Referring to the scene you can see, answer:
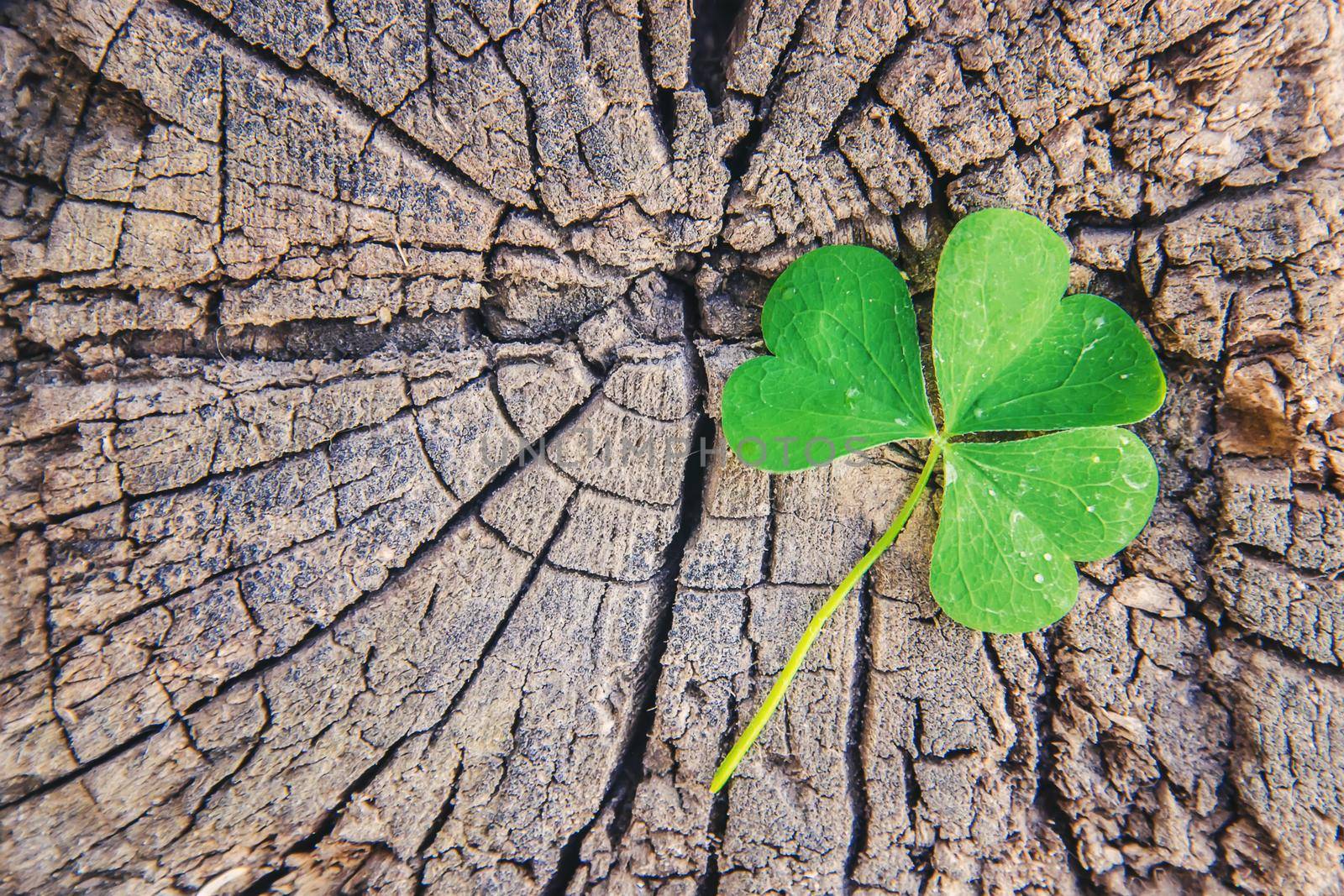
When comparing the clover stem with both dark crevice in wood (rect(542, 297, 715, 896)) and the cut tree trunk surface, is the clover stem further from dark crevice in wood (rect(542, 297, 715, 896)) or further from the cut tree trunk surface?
dark crevice in wood (rect(542, 297, 715, 896))

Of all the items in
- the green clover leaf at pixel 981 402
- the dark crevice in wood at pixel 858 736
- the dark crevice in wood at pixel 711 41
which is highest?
the dark crevice in wood at pixel 711 41

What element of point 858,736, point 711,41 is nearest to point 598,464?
point 858,736

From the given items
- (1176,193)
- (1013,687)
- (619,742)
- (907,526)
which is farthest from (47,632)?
(1176,193)

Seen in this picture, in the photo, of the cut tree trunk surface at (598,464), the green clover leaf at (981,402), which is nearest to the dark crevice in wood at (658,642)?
the cut tree trunk surface at (598,464)

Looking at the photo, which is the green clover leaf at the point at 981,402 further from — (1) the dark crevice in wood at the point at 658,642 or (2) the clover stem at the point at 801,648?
(1) the dark crevice in wood at the point at 658,642

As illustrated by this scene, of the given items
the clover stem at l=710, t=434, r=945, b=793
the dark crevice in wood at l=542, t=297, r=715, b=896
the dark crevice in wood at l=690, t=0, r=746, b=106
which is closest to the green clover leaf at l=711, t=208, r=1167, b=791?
the clover stem at l=710, t=434, r=945, b=793

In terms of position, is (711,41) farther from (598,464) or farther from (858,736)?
(858,736)

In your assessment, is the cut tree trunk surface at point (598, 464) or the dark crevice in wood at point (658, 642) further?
the dark crevice in wood at point (658, 642)

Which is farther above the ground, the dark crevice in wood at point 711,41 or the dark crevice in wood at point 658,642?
the dark crevice in wood at point 711,41
